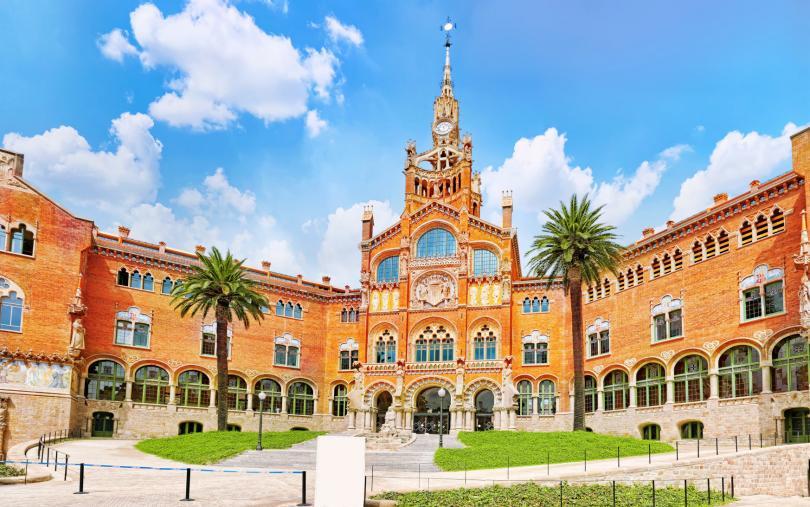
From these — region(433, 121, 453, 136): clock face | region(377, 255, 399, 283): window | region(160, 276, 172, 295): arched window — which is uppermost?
region(433, 121, 453, 136): clock face

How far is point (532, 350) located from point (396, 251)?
14.4 m

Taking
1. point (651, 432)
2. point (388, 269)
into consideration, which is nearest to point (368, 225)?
point (388, 269)

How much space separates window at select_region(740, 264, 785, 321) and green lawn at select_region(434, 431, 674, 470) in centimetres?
931

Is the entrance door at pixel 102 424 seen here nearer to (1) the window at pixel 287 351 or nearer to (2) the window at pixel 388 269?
(1) the window at pixel 287 351

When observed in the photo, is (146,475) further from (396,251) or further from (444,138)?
(444,138)

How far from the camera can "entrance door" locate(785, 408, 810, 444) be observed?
38.4 metres

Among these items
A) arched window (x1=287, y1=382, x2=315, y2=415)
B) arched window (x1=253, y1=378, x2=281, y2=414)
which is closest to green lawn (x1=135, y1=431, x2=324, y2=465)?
arched window (x1=253, y1=378, x2=281, y2=414)

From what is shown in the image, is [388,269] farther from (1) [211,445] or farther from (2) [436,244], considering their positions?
(1) [211,445]

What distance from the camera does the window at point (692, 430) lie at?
1821 inches

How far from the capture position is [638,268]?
178 feet

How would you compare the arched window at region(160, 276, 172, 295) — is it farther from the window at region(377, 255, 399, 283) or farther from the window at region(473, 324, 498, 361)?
the window at region(473, 324, 498, 361)

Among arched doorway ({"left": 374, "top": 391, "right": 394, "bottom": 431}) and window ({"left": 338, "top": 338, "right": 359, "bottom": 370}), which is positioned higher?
window ({"left": 338, "top": 338, "right": 359, "bottom": 370})

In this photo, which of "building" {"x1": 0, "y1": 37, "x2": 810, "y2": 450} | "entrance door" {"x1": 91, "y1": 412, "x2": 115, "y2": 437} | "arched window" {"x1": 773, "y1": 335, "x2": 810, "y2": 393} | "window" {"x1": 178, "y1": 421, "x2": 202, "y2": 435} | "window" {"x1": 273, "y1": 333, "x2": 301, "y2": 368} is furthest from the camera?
"window" {"x1": 273, "y1": 333, "x2": 301, "y2": 368}

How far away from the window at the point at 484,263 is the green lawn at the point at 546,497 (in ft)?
122
